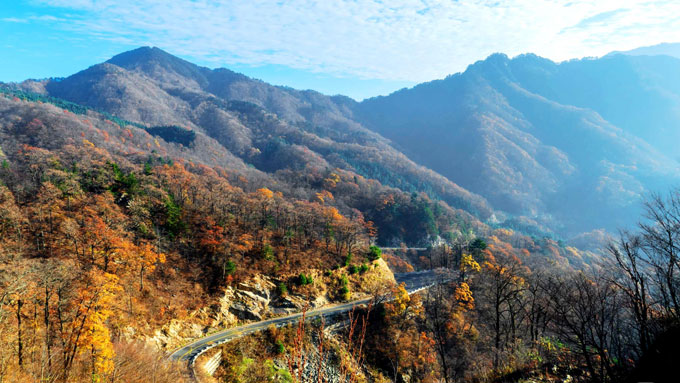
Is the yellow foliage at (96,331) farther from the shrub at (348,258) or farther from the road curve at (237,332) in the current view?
the shrub at (348,258)

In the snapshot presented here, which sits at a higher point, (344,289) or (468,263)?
(344,289)

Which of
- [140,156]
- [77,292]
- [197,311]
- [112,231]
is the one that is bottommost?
[197,311]

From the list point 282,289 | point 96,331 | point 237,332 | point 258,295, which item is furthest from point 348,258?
point 96,331

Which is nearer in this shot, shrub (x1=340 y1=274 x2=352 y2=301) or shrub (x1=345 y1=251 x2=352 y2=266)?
shrub (x1=340 y1=274 x2=352 y2=301)

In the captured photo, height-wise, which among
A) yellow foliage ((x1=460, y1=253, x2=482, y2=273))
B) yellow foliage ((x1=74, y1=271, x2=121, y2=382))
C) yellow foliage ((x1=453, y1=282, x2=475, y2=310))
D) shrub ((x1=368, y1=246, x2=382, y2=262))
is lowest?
yellow foliage ((x1=453, y1=282, x2=475, y2=310))

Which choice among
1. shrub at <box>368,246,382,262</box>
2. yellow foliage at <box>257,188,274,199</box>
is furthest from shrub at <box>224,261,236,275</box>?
yellow foliage at <box>257,188,274,199</box>

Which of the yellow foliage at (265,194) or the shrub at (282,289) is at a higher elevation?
the yellow foliage at (265,194)

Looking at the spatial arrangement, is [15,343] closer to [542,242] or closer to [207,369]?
[207,369]

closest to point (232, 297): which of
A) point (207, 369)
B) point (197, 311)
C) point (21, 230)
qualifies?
point (197, 311)

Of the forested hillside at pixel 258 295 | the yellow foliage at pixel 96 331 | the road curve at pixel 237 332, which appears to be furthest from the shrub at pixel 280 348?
the yellow foliage at pixel 96 331

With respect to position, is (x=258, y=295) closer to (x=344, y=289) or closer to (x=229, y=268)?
(x=229, y=268)

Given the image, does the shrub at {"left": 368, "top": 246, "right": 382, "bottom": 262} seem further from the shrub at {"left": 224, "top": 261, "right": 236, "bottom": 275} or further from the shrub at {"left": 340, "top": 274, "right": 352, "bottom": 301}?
the shrub at {"left": 224, "top": 261, "right": 236, "bottom": 275}
